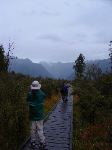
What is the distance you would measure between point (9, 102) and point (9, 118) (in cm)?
116

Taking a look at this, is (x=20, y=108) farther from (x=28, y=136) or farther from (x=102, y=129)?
(x=102, y=129)

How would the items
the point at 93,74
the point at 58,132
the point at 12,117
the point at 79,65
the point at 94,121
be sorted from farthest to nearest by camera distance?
the point at 79,65
the point at 93,74
the point at 94,121
the point at 58,132
the point at 12,117

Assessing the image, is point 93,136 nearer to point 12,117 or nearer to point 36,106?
point 36,106

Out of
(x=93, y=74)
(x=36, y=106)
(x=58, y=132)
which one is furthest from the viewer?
(x=93, y=74)

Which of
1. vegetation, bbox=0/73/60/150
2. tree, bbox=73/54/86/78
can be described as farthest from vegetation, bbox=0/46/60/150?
tree, bbox=73/54/86/78

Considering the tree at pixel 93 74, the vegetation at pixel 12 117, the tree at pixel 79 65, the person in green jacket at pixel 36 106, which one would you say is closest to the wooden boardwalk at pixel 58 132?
the vegetation at pixel 12 117

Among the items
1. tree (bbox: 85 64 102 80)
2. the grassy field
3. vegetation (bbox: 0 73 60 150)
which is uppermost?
tree (bbox: 85 64 102 80)

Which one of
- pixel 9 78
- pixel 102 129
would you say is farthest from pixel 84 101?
pixel 9 78

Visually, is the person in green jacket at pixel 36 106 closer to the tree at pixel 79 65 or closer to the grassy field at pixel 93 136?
the grassy field at pixel 93 136

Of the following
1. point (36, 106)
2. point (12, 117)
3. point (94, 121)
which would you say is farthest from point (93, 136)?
point (94, 121)

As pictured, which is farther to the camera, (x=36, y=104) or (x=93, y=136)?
(x=93, y=136)

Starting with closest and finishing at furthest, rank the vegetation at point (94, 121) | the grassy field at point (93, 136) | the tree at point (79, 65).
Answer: the grassy field at point (93, 136)
the vegetation at point (94, 121)
the tree at point (79, 65)

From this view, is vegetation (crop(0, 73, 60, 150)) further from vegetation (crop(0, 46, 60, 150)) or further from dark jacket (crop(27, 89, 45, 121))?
dark jacket (crop(27, 89, 45, 121))

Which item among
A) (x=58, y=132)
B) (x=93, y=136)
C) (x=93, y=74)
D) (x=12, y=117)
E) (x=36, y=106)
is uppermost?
(x=93, y=74)
